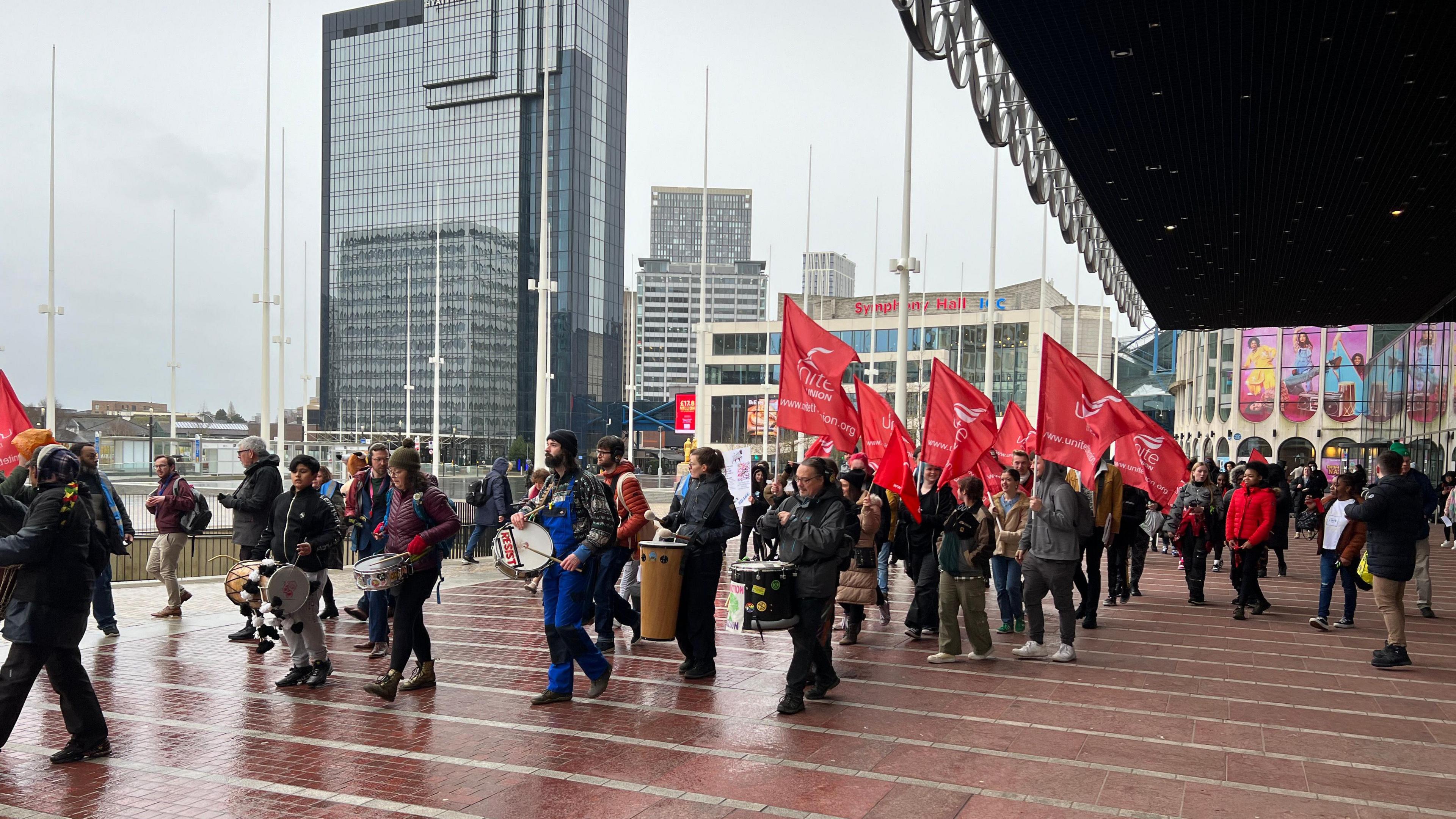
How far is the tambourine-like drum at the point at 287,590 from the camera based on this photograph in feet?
25.6

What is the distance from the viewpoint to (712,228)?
183 meters

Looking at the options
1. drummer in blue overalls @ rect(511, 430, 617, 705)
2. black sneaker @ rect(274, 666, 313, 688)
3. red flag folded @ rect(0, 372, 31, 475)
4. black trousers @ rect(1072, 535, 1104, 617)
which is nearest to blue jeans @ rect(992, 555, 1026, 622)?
black trousers @ rect(1072, 535, 1104, 617)

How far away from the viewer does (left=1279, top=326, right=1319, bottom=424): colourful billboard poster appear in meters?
55.2

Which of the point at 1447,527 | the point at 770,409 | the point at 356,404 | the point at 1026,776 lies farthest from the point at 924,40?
the point at 356,404

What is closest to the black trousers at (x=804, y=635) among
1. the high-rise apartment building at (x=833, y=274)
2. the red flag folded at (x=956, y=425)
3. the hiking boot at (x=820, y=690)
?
the hiking boot at (x=820, y=690)

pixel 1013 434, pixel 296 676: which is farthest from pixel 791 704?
pixel 1013 434

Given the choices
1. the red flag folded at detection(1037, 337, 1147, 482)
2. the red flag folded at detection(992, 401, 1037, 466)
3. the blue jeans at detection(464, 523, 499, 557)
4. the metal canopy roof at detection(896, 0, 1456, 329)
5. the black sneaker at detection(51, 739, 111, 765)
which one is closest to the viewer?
the black sneaker at detection(51, 739, 111, 765)

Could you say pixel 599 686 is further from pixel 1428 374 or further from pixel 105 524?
pixel 1428 374

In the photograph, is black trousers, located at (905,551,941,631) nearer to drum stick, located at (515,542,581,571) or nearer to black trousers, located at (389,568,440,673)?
drum stick, located at (515,542,581,571)

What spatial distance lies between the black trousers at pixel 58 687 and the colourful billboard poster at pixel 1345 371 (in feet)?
188

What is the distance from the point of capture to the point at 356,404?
105250 millimetres

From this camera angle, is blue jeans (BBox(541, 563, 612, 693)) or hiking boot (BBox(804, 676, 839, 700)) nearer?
blue jeans (BBox(541, 563, 612, 693))

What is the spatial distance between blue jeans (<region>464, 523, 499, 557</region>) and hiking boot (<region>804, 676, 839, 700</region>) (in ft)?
32.2

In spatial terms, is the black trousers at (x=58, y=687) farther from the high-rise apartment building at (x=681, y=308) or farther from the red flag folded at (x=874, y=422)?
the high-rise apartment building at (x=681, y=308)
